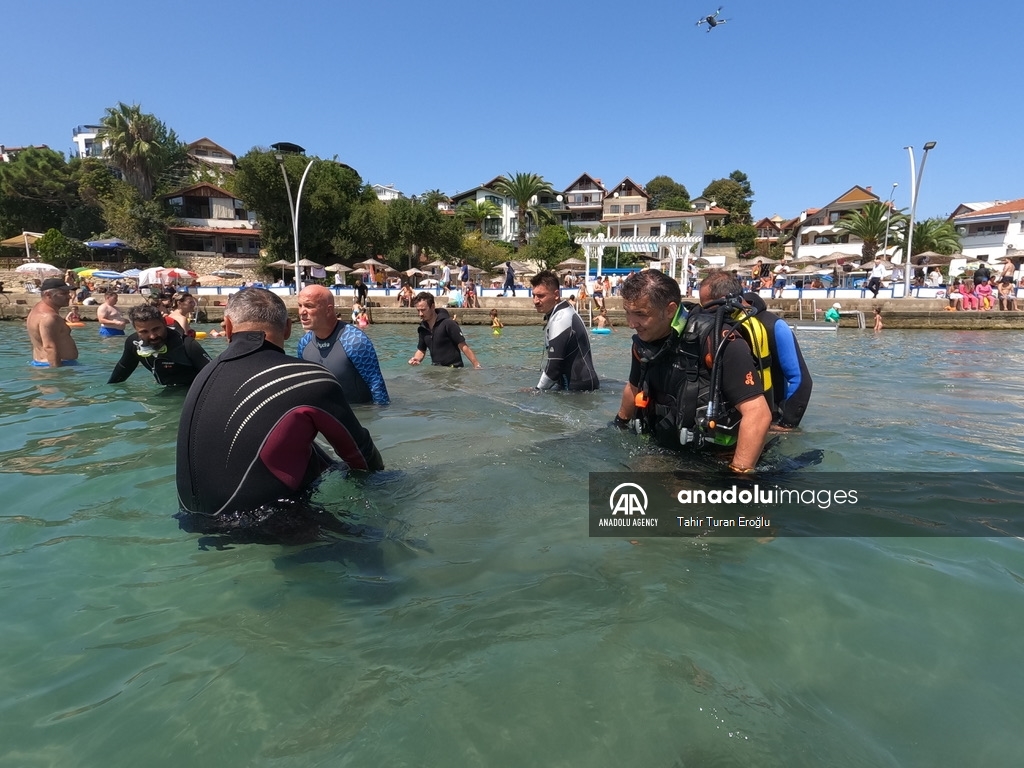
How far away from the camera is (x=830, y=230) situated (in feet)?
188

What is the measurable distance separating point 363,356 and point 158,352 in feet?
9.19

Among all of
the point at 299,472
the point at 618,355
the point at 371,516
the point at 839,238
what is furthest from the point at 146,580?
the point at 839,238

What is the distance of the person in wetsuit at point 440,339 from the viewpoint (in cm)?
878

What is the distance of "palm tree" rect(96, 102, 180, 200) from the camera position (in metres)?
49.4

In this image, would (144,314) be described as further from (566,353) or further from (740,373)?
(740,373)

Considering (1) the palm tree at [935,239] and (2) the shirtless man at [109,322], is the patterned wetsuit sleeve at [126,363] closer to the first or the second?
(2) the shirtless man at [109,322]

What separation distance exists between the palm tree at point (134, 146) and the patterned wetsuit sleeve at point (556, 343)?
55745 mm

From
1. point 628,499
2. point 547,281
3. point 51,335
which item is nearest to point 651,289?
point 628,499

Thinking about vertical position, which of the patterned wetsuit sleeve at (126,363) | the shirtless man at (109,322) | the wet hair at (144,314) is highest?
the wet hair at (144,314)

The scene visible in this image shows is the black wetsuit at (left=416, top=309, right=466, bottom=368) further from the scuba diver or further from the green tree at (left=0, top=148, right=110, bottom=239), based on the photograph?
the green tree at (left=0, top=148, right=110, bottom=239)

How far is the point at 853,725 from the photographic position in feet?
6.42

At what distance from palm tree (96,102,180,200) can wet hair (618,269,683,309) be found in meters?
58.4

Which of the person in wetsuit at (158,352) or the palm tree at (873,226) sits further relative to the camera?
the palm tree at (873,226)

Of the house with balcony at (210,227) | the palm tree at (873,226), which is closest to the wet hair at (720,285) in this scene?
the house with balcony at (210,227)
